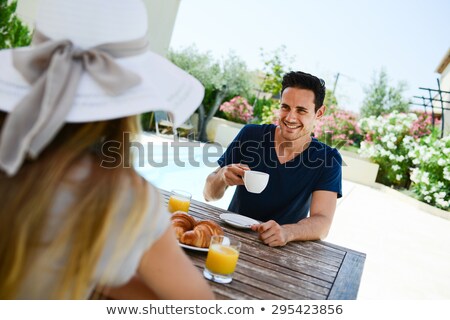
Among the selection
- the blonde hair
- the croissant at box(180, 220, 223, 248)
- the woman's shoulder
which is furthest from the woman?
the woman's shoulder

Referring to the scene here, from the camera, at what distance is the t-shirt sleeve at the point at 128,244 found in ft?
2.40

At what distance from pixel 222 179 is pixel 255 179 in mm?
382

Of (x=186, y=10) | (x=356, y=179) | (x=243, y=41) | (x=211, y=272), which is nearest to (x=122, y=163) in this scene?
(x=211, y=272)

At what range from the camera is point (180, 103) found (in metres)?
0.87

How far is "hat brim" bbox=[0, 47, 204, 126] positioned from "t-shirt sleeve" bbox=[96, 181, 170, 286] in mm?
162

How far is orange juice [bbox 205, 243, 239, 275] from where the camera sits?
1.25 meters

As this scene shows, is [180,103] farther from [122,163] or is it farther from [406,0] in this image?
[406,0]

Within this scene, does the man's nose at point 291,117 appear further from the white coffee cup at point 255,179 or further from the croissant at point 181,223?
the croissant at point 181,223

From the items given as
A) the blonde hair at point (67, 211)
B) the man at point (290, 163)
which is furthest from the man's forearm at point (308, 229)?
the blonde hair at point (67, 211)

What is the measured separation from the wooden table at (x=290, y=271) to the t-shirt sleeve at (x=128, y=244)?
0.43m

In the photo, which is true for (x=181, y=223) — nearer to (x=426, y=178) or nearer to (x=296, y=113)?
(x=296, y=113)

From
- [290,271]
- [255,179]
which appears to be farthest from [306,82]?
[290,271]

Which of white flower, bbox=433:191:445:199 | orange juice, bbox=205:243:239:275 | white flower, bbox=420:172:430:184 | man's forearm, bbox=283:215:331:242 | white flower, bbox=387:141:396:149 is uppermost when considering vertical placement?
orange juice, bbox=205:243:239:275

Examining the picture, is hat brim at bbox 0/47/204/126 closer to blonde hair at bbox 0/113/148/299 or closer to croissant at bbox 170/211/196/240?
blonde hair at bbox 0/113/148/299
